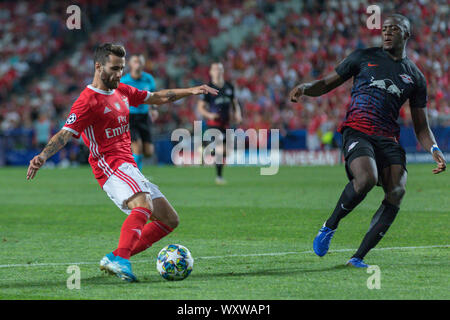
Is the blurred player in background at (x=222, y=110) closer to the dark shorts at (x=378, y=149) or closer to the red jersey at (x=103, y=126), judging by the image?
the dark shorts at (x=378, y=149)

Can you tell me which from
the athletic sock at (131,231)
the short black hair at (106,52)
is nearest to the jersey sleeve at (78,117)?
the short black hair at (106,52)

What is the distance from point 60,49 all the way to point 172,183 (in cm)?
1892

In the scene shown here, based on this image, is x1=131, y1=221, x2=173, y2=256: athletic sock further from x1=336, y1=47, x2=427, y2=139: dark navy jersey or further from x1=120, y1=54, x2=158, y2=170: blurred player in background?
x1=120, y1=54, x2=158, y2=170: blurred player in background

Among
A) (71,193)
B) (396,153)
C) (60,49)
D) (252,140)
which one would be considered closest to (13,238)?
(396,153)

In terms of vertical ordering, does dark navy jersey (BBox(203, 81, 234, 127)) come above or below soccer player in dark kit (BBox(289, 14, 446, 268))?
above

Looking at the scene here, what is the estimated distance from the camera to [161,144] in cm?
2856

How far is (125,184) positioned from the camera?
6793mm

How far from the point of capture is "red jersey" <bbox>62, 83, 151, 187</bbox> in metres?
6.71

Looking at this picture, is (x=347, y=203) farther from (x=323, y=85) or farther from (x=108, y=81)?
(x=108, y=81)

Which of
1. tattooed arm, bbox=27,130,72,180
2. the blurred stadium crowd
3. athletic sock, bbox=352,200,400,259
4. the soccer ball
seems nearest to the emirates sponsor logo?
tattooed arm, bbox=27,130,72,180

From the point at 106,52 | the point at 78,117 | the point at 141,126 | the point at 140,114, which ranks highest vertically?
the point at 140,114

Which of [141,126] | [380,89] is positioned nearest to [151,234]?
[380,89]

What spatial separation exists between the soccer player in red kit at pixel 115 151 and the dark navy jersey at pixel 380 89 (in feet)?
4.54

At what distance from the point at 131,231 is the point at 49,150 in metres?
0.91
